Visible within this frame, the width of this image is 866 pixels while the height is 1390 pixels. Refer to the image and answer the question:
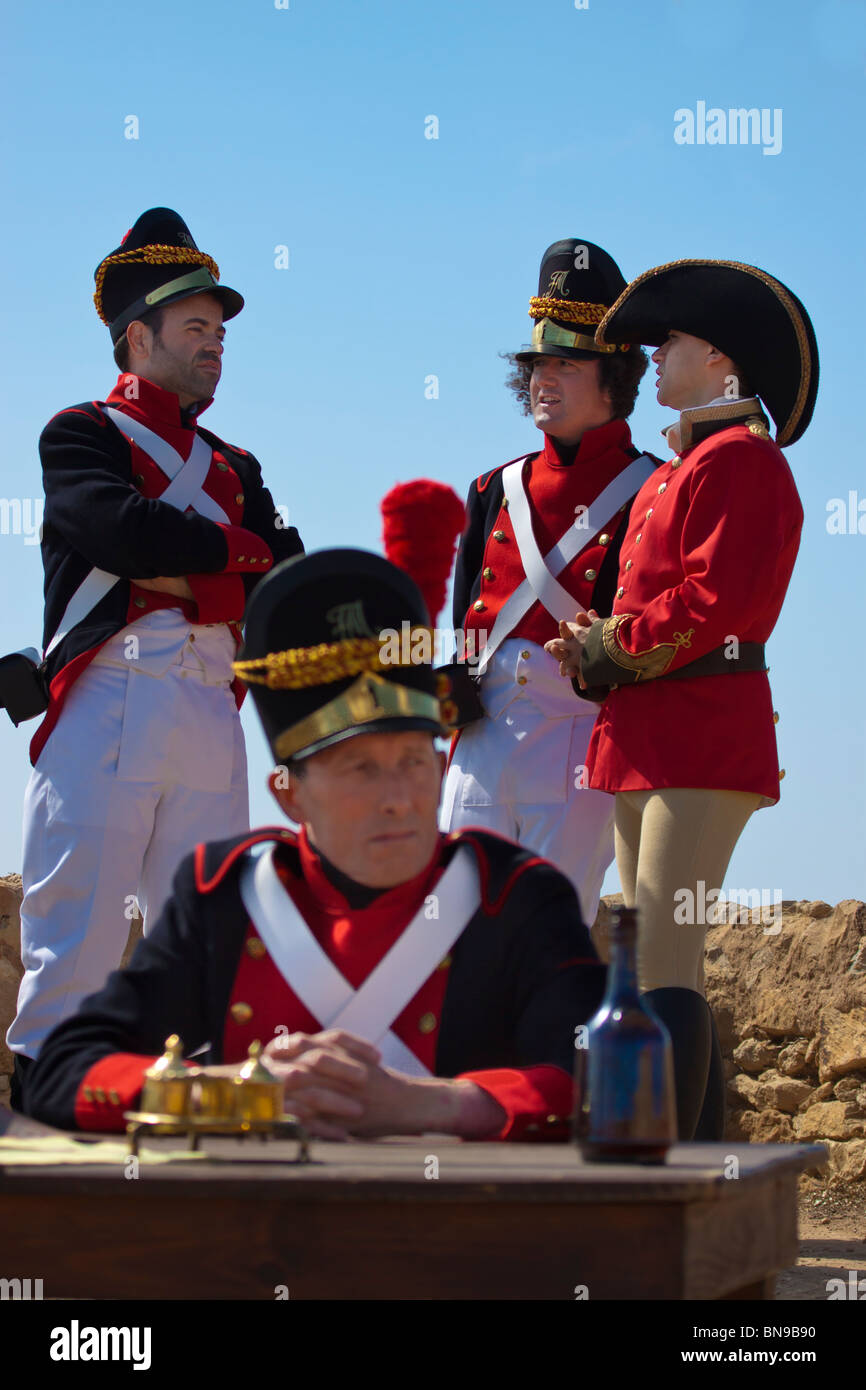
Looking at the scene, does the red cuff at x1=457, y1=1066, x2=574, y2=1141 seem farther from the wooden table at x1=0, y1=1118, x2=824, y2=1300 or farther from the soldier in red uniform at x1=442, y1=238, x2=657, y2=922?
the soldier in red uniform at x1=442, y1=238, x2=657, y2=922

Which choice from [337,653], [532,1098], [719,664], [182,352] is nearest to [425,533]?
[337,653]

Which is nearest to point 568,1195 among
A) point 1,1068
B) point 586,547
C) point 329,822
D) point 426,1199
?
point 426,1199

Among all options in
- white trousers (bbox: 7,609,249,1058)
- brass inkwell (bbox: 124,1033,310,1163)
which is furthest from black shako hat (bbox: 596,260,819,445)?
brass inkwell (bbox: 124,1033,310,1163)

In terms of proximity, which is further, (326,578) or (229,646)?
(229,646)

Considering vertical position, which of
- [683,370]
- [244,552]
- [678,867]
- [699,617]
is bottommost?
[678,867]

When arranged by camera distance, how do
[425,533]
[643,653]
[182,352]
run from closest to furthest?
[425,533] < [643,653] < [182,352]

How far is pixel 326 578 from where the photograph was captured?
9.71 feet

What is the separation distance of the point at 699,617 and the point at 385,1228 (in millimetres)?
2748

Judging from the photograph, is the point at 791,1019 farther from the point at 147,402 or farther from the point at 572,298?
the point at 147,402

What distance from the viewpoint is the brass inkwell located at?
7.79 feet

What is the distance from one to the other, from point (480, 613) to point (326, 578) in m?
2.84

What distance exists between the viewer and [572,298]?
5832mm

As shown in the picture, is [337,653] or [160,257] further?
[160,257]
